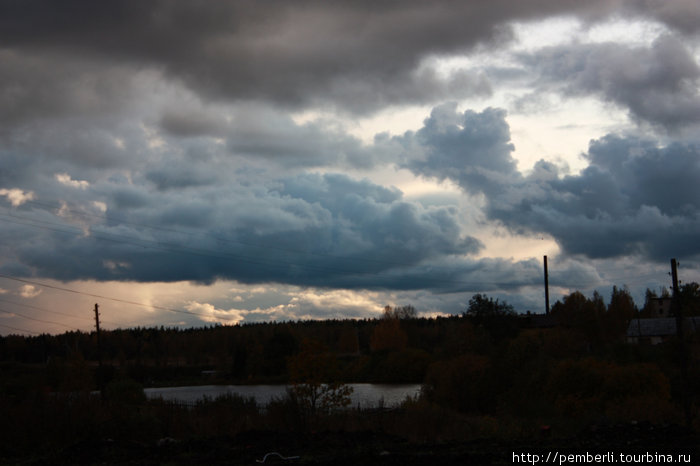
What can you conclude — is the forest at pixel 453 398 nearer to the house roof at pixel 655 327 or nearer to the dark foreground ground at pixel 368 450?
the dark foreground ground at pixel 368 450

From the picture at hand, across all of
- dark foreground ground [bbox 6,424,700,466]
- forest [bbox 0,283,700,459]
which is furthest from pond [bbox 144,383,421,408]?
dark foreground ground [bbox 6,424,700,466]

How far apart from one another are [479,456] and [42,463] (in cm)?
1344

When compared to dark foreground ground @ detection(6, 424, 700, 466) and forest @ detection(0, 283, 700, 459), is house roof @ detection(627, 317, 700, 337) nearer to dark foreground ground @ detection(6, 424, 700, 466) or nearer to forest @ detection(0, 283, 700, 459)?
forest @ detection(0, 283, 700, 459)

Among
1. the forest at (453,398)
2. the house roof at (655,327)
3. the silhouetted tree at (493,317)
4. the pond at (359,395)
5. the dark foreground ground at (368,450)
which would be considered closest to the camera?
the dark foreground ground at (368,450)

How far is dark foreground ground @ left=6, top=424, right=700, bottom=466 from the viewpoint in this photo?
63.7 feet

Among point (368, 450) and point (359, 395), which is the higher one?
point (368, 450)

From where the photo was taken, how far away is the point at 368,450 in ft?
71.9

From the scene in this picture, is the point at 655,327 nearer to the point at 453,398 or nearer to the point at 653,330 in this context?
the point at 653,330

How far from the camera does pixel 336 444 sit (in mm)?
23641

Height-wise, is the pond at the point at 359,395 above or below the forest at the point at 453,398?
below

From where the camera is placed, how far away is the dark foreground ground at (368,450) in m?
19.4

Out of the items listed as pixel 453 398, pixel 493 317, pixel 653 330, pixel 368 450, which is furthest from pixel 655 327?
pixel 368 450

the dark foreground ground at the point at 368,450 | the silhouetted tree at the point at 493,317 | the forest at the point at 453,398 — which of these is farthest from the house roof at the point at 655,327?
the dark foreground ground at the point at 368,450

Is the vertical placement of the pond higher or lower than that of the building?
lower
